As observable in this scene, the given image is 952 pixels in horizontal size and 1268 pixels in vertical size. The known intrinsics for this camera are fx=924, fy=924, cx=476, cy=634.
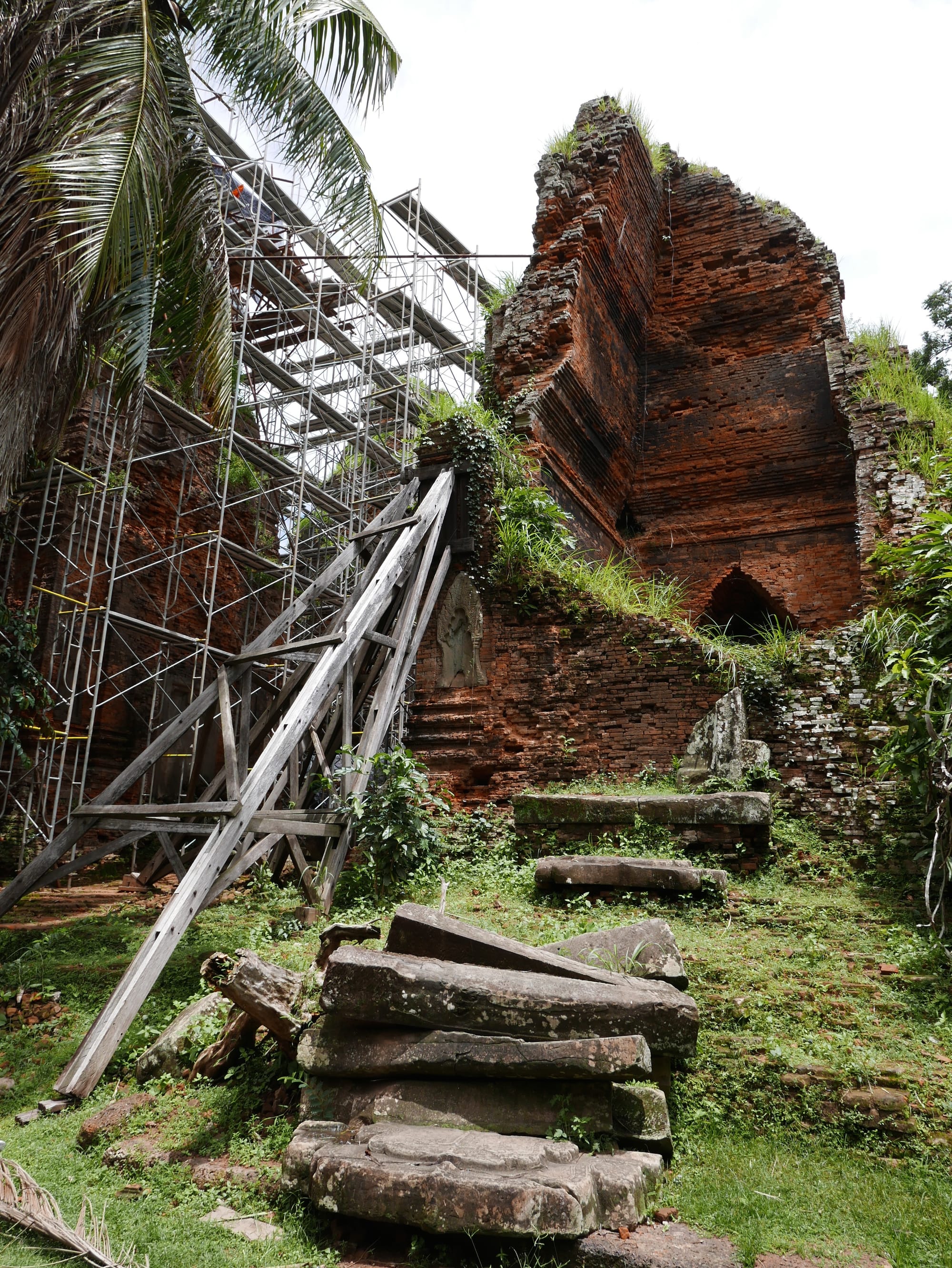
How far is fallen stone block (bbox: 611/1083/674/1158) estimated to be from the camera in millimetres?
3557

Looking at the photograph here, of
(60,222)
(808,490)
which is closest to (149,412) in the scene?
(60,222)

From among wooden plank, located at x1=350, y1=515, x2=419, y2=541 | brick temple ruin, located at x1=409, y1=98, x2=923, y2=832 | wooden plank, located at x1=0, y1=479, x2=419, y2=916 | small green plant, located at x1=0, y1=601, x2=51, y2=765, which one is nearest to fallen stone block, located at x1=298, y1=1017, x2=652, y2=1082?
wooden plank, located at x1=0, y1=479, x2=419, y2=916

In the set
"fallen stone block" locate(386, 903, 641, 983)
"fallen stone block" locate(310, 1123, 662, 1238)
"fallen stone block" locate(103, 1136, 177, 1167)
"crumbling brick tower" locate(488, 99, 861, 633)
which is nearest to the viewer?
"fallen stone block" locate(310, 1123, 662, 1238)

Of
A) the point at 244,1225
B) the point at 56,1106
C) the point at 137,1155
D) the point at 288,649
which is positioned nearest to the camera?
the point at 244,1225

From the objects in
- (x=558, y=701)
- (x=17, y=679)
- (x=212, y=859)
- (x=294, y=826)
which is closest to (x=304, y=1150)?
(x=212, y=859)

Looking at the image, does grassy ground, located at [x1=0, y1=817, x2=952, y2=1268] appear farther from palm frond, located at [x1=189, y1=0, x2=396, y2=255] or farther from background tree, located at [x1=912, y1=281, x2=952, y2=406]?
background tree, located at [x1=912, y1=281, x2=952, y2=406]

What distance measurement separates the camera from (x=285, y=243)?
15523 mm

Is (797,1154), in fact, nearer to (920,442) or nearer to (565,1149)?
(565,1149)

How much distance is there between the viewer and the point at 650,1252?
290cm

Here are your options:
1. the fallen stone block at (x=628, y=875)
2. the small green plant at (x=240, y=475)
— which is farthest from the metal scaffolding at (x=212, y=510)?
the fallen stone block at (x=628, y=875)

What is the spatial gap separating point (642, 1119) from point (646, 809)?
10.4ft

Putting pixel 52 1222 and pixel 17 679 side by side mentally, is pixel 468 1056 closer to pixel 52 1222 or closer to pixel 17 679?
pixel 52 1222

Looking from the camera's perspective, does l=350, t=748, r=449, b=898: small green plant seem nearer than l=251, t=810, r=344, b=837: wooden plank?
No

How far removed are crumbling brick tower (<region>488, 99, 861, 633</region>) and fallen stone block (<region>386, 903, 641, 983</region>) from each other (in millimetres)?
6225
